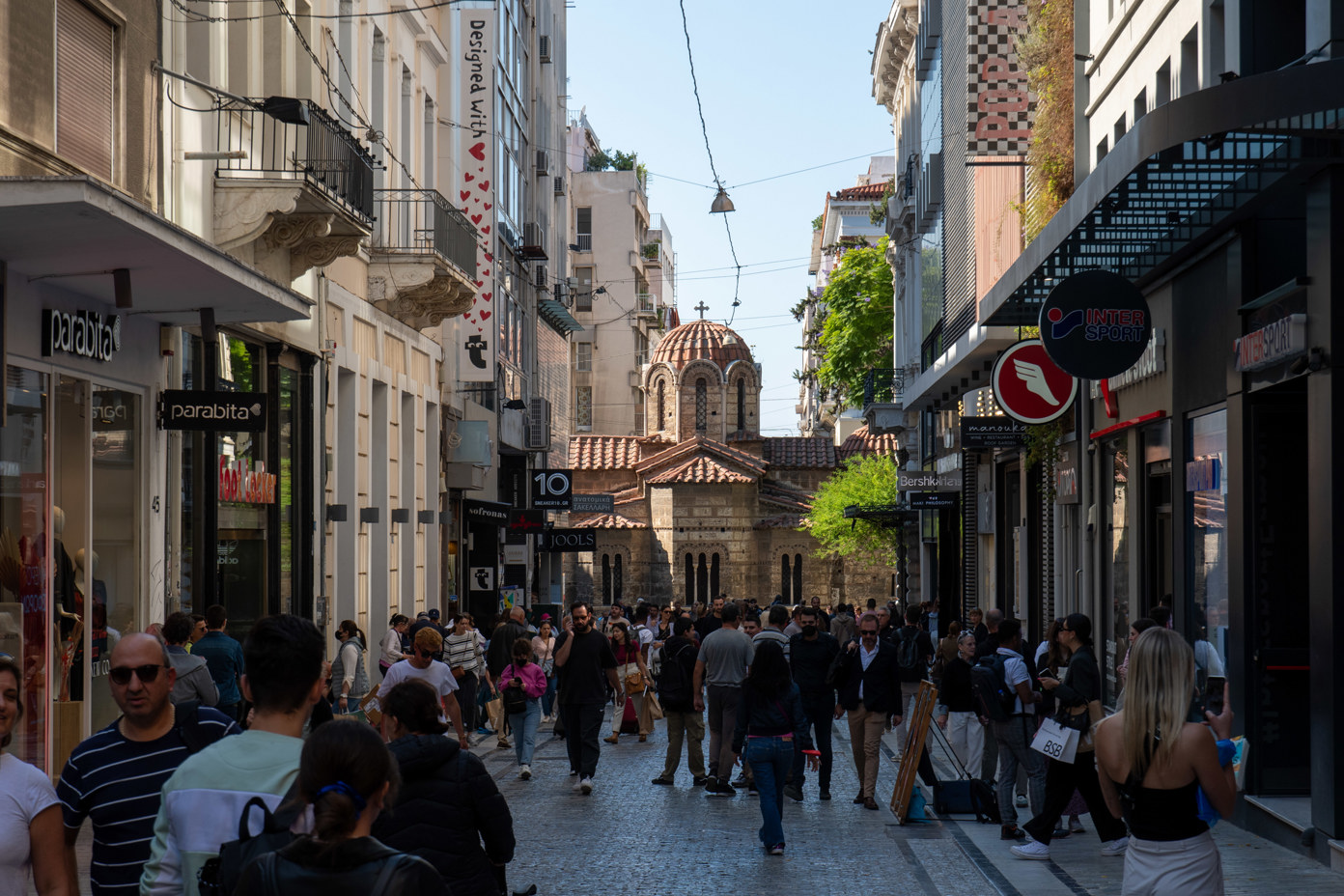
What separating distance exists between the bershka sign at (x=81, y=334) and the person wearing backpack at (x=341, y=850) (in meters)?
10.5

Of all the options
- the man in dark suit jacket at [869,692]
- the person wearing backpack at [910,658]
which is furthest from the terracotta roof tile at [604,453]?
the man in dark suit jacket at [869,692]

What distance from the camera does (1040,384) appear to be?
19141 mm

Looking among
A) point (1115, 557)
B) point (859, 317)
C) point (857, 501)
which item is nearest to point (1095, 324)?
point (1115, 557)

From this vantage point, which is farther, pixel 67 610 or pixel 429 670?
pixel 67 610

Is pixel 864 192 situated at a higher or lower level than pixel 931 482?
higher

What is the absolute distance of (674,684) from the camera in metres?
16.7

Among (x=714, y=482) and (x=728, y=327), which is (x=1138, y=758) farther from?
(x=728, y=327)

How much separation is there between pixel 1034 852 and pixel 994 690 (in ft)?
5.79

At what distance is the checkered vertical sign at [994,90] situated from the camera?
22625 millimetres

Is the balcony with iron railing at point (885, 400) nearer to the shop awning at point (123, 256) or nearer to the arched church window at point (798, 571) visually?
the shop awning at point (123, 256)

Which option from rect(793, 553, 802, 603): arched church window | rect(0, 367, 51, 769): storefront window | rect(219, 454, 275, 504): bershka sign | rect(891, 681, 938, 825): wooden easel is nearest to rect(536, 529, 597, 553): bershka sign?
rect(219, 454, 275, 504): bershka sign

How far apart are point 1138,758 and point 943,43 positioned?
26.6 m

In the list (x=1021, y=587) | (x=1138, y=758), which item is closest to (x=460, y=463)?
(x=1021, y=587)

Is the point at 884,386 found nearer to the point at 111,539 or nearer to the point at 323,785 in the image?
the point at 111,539
